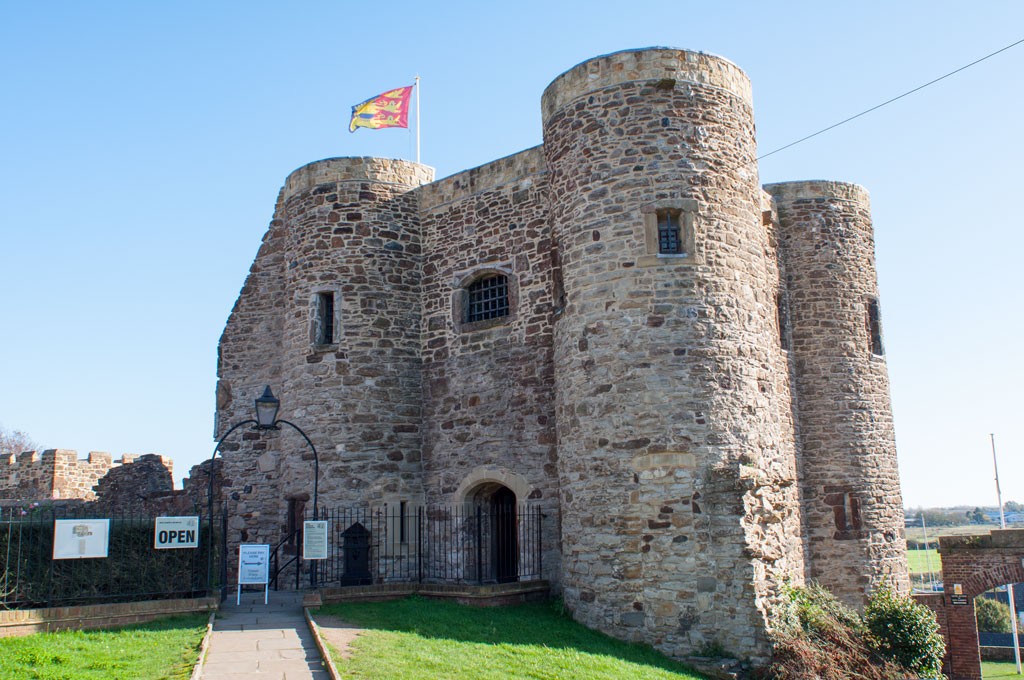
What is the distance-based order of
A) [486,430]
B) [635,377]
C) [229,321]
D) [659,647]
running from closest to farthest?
[659,647] < [635,377] < [486,430] < [229,321]

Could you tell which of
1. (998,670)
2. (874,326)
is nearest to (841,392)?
(874,326)

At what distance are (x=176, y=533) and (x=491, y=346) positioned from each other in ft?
21.6

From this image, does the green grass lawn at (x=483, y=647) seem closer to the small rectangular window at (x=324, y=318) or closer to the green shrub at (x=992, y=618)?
the small rectangular window at (x=324, y=318)

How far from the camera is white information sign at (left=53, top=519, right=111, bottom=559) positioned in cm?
1265

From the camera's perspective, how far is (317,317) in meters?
18.5

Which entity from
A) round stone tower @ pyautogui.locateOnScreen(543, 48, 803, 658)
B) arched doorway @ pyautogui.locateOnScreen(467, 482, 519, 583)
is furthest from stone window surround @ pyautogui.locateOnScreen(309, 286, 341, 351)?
round stone tower @ pyautogui.locateOnScreen(543, 48, 803, 658)

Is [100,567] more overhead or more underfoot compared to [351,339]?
more underfoot

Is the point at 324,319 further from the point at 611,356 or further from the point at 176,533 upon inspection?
the point at 611,356

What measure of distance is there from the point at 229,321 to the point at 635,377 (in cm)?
1142

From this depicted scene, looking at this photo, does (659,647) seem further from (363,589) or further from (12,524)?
(12,524)

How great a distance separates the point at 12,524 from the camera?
1250 centimetres

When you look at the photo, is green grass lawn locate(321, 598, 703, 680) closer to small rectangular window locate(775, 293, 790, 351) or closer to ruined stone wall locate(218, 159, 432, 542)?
ruined stone wall locate(218, 159, 432, 542)

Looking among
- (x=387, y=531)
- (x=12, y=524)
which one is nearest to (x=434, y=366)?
(x=387, y=531)

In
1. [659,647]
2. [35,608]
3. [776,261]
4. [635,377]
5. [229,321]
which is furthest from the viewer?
[229,321]
